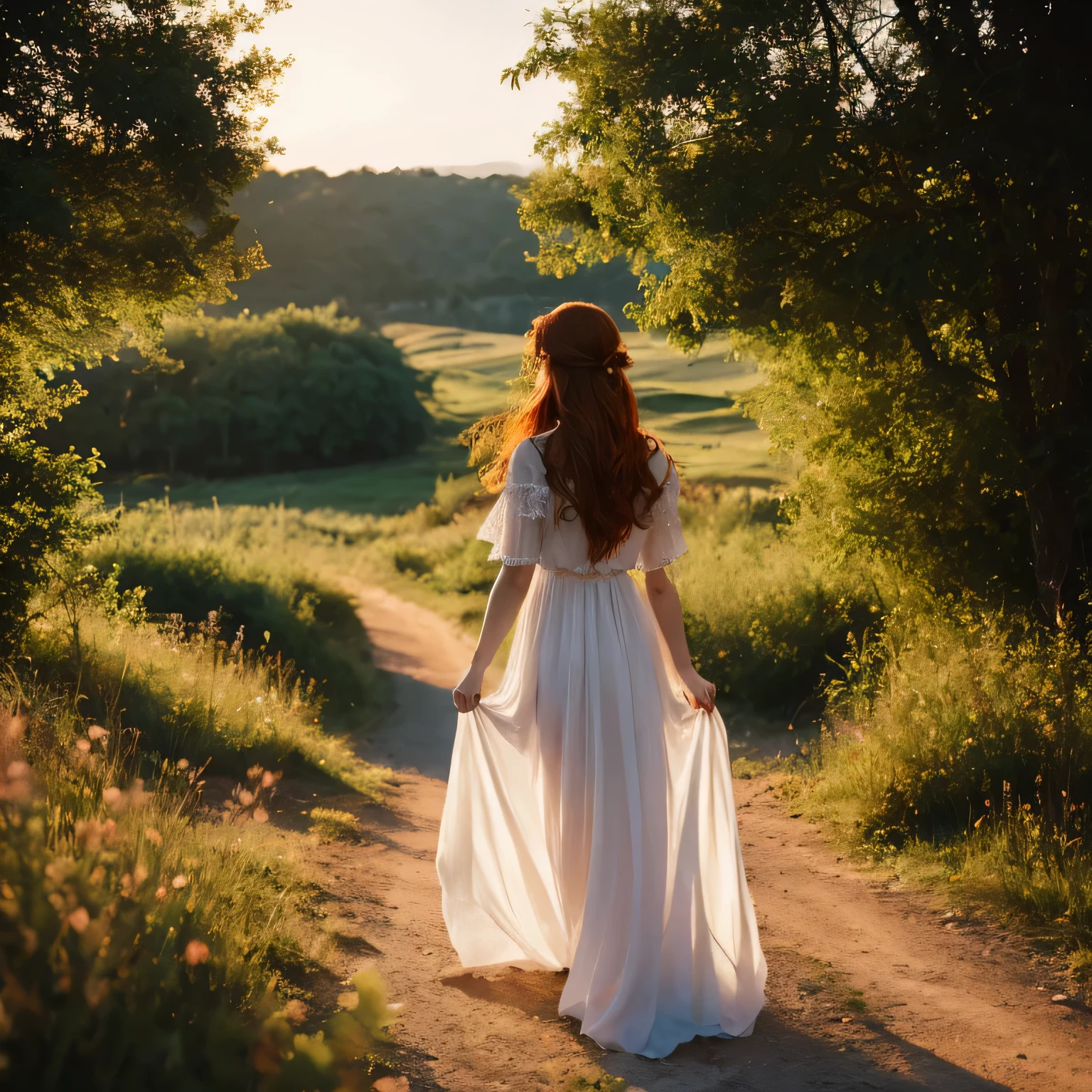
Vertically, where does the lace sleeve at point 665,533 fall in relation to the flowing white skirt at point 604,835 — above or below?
above

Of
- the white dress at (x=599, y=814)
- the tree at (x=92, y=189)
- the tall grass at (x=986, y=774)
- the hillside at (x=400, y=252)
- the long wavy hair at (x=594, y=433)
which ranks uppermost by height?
the hillside at (x=400, y=252)

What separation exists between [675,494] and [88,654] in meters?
5.01

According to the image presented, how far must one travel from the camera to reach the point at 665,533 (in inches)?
149

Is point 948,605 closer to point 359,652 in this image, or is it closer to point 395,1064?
point 395,1064

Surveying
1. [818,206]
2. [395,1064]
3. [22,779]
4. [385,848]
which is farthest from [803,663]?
[22,779]

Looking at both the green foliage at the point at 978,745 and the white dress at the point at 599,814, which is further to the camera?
the green foliage at the point at 978,745

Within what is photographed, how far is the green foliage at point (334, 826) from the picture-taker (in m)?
6.09

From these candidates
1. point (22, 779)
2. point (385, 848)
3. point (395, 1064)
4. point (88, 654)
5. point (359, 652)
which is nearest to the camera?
point (22, 779)

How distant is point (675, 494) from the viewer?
3.78 m

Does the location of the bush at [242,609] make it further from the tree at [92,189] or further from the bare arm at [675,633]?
the bare arm at [675,633]

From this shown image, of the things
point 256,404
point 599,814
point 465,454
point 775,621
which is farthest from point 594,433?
point 465,454

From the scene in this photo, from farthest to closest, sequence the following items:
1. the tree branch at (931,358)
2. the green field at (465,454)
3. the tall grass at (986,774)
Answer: the green field at (465,454)
the tree branch at (931,358)
the tall grass at (986,774)

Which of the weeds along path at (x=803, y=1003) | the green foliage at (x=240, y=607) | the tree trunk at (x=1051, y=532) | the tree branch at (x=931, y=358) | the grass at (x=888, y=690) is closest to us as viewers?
the weeds along path at (x=803, y=1003)

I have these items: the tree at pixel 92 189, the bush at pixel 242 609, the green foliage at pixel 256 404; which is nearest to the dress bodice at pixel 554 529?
the tree at pixel 92 189
